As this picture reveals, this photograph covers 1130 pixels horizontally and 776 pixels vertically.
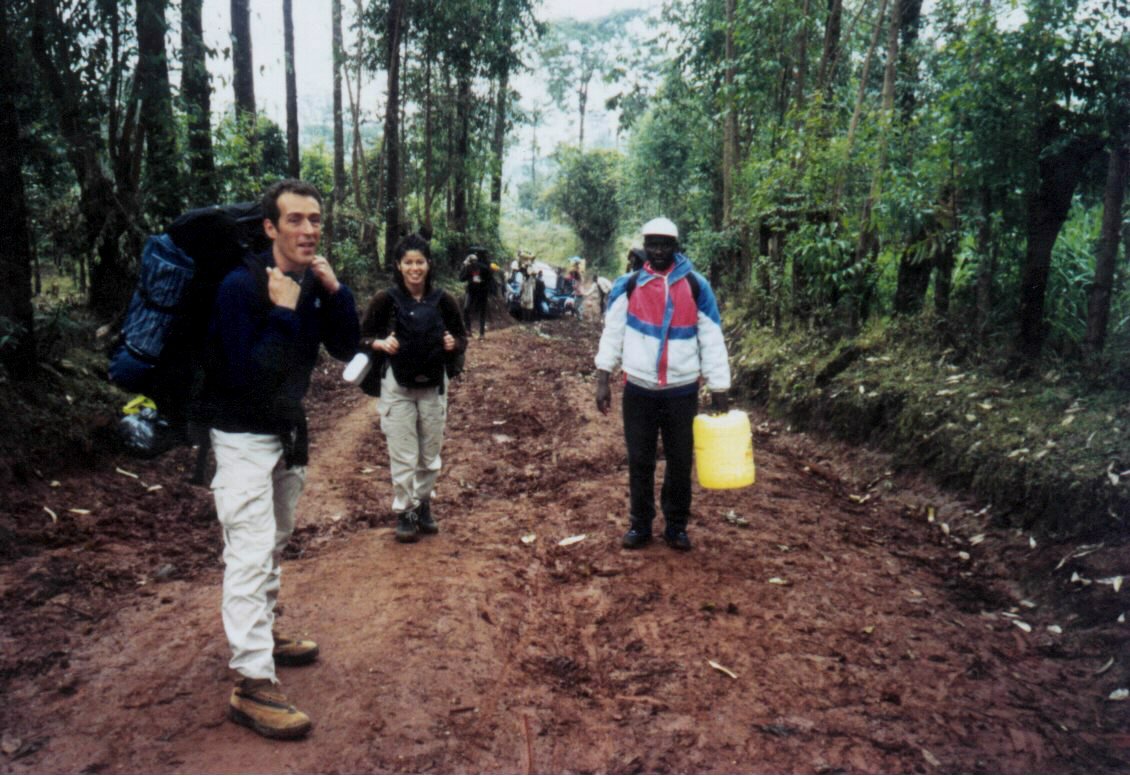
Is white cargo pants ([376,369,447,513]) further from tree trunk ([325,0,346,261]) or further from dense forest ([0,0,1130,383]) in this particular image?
tree trunk ([325,0,346,261])

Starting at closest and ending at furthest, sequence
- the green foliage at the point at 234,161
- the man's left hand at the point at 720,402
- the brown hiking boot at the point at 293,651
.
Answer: the brown hiking boot at the point at 293,651 < the man's left hand at the point at 720,402 < the green foliage at the point at 234,161

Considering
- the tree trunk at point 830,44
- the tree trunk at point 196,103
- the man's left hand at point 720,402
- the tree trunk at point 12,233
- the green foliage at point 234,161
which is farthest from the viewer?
the green foliage at point 234,161

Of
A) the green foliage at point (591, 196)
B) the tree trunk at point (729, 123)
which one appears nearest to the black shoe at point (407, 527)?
the tree trunk at point (729, 123)

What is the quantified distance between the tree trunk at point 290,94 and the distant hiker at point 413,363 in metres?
12.5

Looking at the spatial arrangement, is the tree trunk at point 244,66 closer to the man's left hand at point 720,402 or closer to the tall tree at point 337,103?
the tall tree at point 337,103

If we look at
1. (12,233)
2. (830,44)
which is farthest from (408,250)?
(830,44)

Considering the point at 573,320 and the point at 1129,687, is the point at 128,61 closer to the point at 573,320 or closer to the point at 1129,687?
the point at 1129,687

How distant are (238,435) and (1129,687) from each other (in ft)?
13.1

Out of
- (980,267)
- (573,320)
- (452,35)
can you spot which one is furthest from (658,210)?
(980,267)

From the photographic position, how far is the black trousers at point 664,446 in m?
4.95

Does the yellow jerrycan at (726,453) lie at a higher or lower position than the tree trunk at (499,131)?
lower

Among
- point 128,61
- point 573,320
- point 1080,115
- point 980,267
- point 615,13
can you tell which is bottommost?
point 573,320

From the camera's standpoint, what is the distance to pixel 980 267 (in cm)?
688

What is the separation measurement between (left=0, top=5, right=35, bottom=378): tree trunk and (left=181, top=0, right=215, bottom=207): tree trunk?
260 cm
